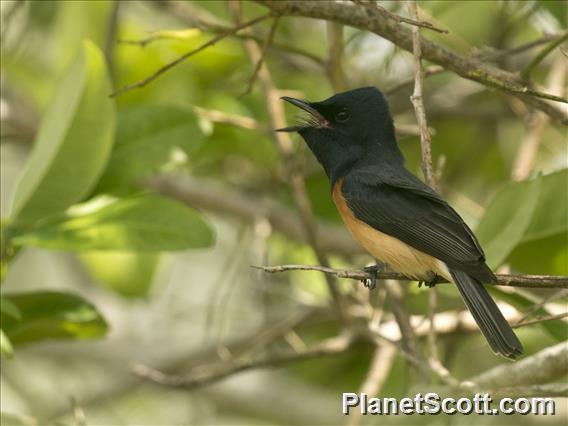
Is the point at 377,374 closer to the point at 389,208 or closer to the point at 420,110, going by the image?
the point at 389,208

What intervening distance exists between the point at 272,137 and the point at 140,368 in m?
1.38

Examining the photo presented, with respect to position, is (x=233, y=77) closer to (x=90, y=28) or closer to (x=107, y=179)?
(x=90, y=28)

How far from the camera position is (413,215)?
3906 millimetres

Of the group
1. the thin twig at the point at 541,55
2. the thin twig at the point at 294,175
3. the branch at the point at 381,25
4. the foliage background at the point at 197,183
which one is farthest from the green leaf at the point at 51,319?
the thin twig at the point at 541,55

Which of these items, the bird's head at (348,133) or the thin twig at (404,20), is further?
the bird's head at (348,133)

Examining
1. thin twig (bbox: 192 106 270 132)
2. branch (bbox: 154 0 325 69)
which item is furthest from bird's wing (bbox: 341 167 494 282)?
thin twig (bbox: 192 106 270 132)

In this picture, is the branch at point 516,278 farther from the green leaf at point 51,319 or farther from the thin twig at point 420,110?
the green leaf at point 51,319

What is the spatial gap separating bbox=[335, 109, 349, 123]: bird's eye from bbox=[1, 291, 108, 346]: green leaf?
4.54ft

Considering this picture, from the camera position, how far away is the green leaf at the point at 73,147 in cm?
387

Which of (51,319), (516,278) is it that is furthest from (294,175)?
(516,278)

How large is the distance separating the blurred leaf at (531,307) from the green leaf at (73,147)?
1.73m

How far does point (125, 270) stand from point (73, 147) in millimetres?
1633

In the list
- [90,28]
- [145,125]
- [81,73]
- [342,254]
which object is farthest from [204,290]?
[81,73]

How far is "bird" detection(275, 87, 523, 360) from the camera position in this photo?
11.6 feet
